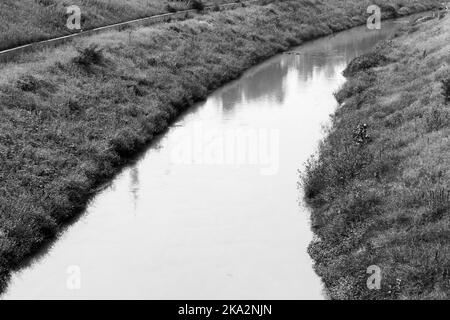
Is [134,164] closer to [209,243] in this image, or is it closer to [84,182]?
[84,182]

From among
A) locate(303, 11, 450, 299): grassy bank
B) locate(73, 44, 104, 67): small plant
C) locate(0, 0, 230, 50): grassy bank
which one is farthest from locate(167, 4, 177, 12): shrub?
locate(303, 11, 450, 299): grassy bank

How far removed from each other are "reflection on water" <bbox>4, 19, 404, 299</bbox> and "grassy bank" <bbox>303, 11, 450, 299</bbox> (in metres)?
0.99

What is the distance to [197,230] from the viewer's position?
17672mm

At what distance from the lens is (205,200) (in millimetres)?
19781

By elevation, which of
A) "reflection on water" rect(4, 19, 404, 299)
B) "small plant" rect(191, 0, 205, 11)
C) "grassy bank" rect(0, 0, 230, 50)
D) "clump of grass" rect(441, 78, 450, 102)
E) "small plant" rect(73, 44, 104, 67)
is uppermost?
"small plant" rect(191, 0, 205, 11)

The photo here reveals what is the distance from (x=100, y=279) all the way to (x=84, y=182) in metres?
5.88

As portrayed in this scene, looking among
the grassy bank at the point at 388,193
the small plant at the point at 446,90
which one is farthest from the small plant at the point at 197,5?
the small plant at the point at 446,90

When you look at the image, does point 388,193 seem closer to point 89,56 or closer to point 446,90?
point 446,90

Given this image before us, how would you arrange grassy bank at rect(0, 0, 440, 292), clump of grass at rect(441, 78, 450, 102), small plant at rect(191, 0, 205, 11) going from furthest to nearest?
small plant at rect(191, 0, 205, 11)
clump of grass at rect(441, 78, 450, 102)
grassy bank at rect(0, 0, 440, 292)

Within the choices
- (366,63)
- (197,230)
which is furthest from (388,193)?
(366,63)

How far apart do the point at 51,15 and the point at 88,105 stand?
13.6 meters

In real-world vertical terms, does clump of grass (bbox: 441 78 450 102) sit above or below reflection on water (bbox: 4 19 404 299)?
above

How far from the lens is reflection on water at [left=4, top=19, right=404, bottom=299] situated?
1473 centimetres

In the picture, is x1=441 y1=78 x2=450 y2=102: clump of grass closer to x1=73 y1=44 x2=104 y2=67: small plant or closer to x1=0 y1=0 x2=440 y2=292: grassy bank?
x1=0 y1=0 x2=440 y2=292: grassy bank
